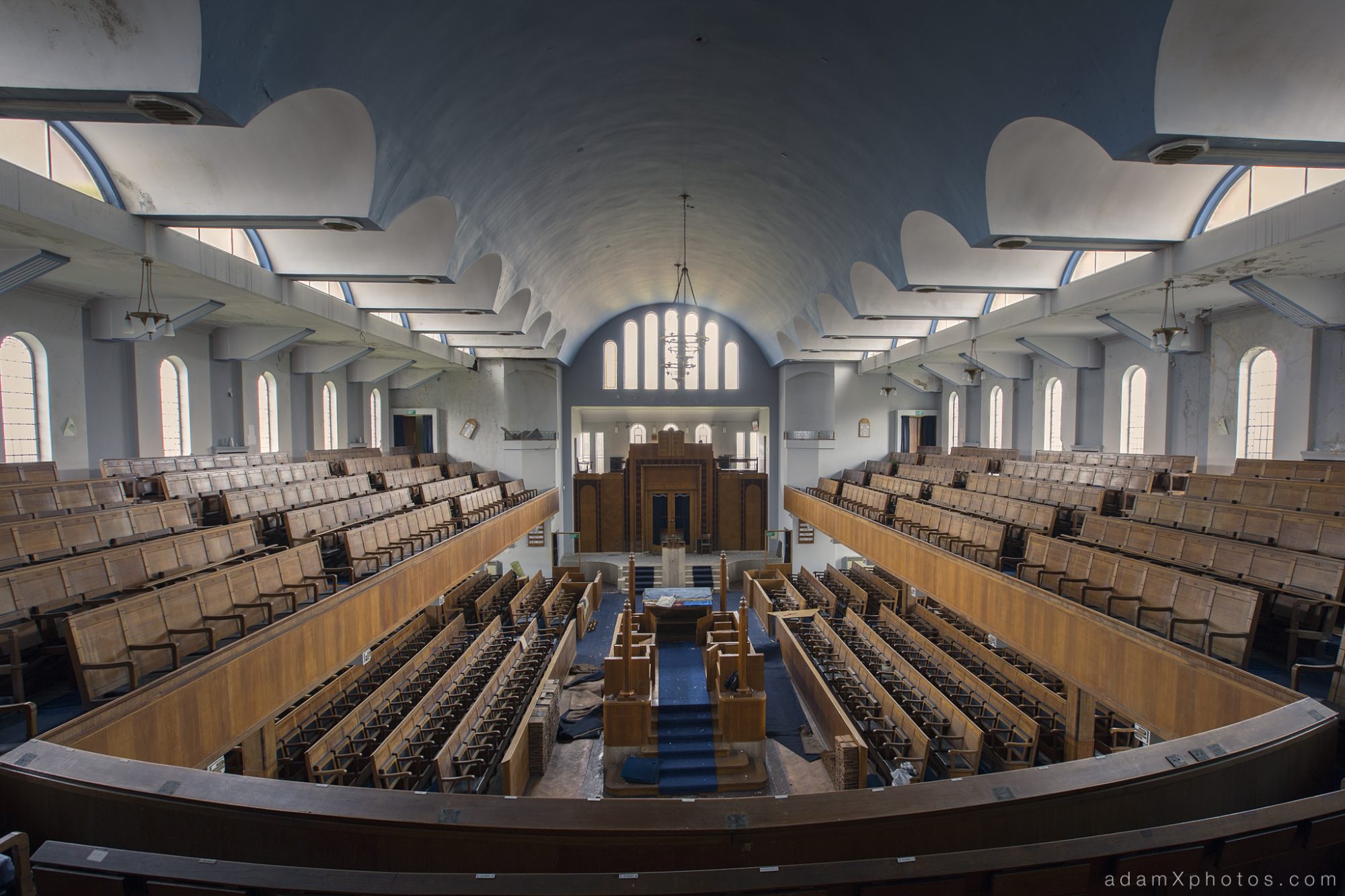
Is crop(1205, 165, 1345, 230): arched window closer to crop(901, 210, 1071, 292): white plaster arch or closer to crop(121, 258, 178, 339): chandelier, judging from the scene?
crop(901, 210, 1071, 292): white plaster arch

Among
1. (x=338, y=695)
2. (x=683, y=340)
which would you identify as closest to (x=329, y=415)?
(x=683, y=340)

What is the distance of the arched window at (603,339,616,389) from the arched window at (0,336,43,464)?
46.6ft

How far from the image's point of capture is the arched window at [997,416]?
1778cm

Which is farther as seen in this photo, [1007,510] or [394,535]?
[1007,510]

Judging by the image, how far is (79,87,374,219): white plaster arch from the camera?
19.4 feet

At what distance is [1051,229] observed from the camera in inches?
285

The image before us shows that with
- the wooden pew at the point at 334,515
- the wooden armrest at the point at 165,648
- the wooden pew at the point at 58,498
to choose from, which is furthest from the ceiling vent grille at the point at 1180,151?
the wooden pew at the point at 58,498

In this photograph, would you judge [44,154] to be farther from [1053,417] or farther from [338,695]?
[1053,417]

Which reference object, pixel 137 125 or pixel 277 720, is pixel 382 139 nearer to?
pixel 137 125

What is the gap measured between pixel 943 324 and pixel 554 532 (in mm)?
12439

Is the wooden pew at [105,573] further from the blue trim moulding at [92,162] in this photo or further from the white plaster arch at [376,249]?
the white plaster arch at [376,249]

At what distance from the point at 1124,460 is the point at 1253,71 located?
844 centimetres

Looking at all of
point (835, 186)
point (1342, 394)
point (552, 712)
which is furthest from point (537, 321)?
point (1342, 394)

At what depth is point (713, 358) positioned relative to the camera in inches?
858
